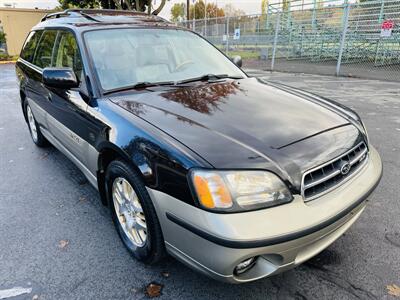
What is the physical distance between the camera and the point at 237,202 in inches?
66.1

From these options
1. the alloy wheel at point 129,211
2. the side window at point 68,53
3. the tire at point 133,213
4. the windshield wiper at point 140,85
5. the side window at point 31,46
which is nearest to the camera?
the tire at point 133,213

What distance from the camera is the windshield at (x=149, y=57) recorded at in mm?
2773

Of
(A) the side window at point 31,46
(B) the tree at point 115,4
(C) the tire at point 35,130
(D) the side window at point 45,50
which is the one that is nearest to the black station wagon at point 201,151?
(D) the side window at point 45,50

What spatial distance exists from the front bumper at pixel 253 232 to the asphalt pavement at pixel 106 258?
0.38 meters

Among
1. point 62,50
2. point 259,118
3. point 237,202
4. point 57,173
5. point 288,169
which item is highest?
point 62,50

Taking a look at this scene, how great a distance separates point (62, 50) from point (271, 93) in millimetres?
2159

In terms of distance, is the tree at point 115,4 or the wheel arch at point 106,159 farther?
the tree at point 115,4

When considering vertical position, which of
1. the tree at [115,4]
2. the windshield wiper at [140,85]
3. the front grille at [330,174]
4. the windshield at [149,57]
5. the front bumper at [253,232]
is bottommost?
the front bumper at [253,232]

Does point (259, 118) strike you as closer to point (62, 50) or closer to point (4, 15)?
point (62, 50)

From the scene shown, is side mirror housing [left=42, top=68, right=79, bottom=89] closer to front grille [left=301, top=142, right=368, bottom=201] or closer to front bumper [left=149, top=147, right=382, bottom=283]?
front bumper [left=149, top=147, right=382, bottom=283]

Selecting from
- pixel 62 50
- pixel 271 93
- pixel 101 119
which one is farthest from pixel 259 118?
pixel 62 50

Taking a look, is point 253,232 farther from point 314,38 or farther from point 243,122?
point 314,38

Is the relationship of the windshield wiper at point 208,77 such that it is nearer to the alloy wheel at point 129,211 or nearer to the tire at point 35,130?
the alloy wheel at point 129,211

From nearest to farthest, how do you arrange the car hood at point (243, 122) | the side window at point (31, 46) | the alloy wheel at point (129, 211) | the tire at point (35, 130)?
the car hood at point (243, 122) → the alloy wheel at point (129, 211) → the side window at point (31, 46) → the tire at point (35, 130)
